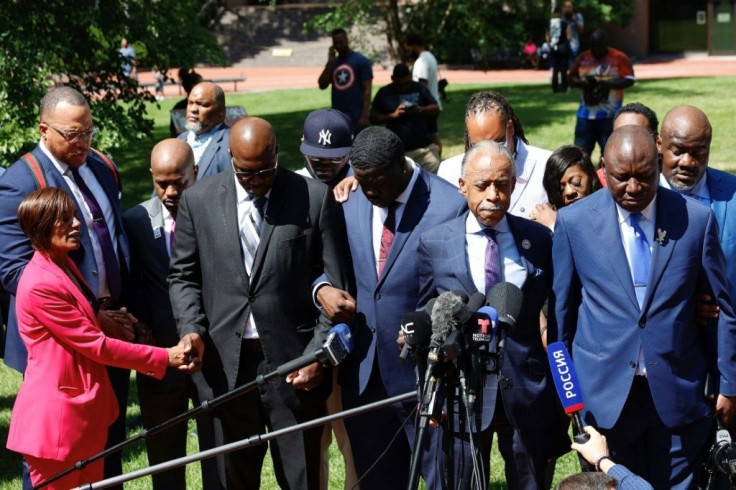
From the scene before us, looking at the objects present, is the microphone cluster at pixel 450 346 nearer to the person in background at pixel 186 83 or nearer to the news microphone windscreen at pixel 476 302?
the news microphone windscreen at pixel 476 302

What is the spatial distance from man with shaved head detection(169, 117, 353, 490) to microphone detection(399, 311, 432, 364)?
162 centimetres

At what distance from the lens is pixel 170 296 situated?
5.94 metres

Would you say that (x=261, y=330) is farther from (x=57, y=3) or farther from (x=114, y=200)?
(x=57, y=3)

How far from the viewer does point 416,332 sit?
13.3 ft

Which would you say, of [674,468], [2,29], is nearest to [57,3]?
[2,29]

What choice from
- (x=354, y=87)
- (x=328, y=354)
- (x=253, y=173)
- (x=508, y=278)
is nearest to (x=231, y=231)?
(x=253, y=173)

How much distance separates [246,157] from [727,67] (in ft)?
109

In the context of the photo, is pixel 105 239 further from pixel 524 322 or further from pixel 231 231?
pixel 524 322

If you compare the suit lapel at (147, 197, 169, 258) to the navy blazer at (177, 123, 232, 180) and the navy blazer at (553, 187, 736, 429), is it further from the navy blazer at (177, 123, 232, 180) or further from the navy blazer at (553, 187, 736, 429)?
the navy blazer at (553, 187, 736, 429)

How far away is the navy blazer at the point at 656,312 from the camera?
5.12 m

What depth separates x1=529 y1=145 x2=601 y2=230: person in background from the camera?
21.2ft

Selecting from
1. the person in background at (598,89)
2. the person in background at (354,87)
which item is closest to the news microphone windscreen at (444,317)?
the person in background at (598,89)

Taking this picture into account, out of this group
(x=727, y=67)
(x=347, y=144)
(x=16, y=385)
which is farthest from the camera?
(x=727, y=67)

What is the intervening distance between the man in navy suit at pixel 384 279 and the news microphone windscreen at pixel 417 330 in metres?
1.66
